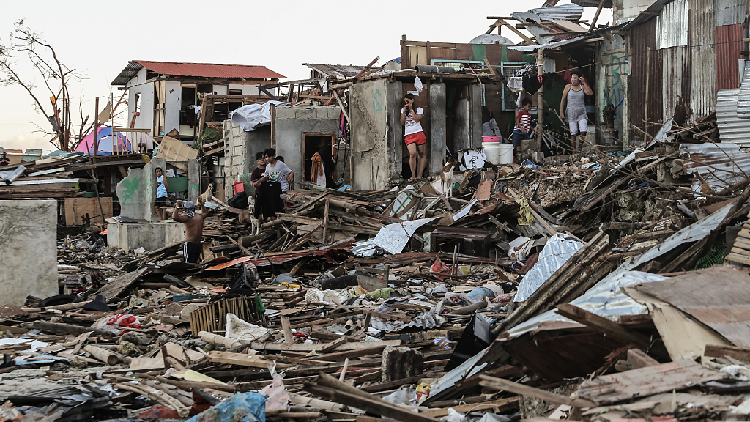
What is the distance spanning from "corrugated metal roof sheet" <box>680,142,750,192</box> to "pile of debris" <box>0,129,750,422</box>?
42 mm

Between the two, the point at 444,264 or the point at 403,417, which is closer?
the point at 403,417

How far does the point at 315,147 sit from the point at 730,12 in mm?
11568

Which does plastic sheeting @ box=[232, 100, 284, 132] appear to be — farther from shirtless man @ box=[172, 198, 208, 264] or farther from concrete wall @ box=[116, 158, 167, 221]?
shirtless man @ box=[172, 198, 208, 264]

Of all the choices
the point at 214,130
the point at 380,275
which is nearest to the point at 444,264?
the point at 380,275

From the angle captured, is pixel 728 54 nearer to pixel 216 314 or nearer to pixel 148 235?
pixel 216 314

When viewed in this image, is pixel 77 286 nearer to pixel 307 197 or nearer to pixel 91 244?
pixel 307 197

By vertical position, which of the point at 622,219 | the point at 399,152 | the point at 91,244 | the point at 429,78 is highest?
the point at 429,78

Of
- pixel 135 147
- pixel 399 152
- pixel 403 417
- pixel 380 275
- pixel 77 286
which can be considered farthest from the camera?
pixel 135 147

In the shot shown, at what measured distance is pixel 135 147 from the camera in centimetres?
3647

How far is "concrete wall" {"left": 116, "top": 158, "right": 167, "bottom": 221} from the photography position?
931 inches

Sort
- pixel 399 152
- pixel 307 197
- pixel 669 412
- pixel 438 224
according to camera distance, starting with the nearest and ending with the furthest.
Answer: pixel 669 412
pixel 438 224
pixel 307 197
pixel 399 152

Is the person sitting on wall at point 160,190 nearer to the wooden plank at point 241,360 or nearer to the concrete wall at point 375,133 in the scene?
the concrete wall at point 375,133

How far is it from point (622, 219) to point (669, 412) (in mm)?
8314

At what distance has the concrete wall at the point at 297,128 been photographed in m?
20.9
